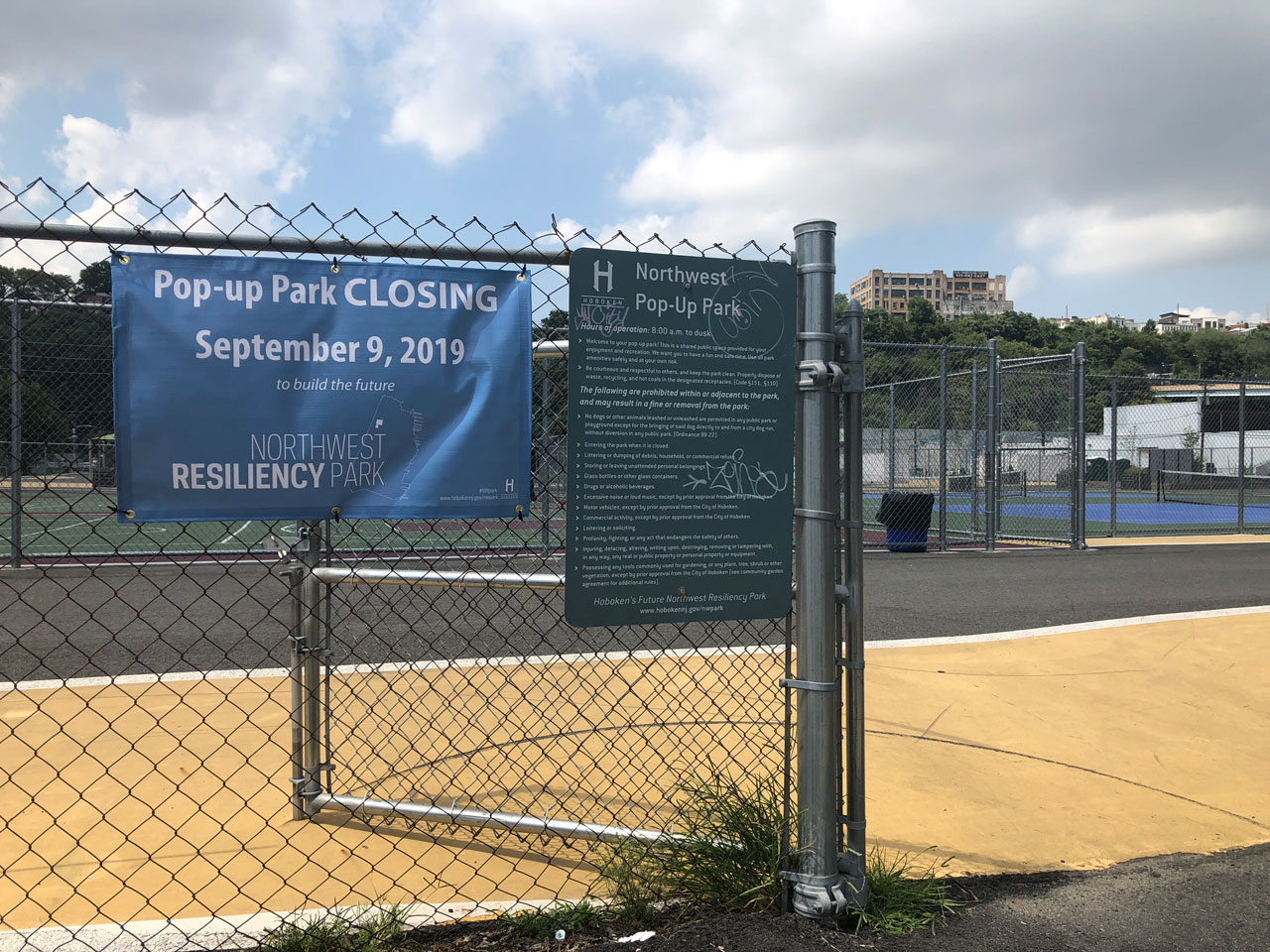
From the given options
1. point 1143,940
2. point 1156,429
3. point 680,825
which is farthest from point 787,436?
point 1156,429

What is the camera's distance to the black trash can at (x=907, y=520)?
1520cm

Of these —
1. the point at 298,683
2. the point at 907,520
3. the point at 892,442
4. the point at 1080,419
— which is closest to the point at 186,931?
the point at 298,683

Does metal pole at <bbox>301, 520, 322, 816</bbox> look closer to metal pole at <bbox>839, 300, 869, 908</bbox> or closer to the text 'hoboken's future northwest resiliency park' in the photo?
the text 'hoboken's future northwest resiliency park'

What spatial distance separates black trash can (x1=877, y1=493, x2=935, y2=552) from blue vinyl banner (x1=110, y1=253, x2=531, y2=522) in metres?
13.2

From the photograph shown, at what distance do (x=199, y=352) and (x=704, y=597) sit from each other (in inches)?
67.1

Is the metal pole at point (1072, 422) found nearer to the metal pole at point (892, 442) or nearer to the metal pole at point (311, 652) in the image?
the metal pole at point (892, 442)

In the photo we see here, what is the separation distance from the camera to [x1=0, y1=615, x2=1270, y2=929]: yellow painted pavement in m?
3.49

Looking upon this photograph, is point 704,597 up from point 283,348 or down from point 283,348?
down

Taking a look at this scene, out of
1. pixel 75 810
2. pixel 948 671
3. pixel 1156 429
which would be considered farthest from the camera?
pixel 1156 429

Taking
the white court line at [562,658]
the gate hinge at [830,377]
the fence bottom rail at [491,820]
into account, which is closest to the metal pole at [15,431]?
the white court line at [562,658]

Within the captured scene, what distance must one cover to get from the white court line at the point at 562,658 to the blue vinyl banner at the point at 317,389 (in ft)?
7.47

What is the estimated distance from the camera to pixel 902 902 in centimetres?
314

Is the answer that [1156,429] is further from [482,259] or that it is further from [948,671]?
[482,259]

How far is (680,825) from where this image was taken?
12.0 ft
